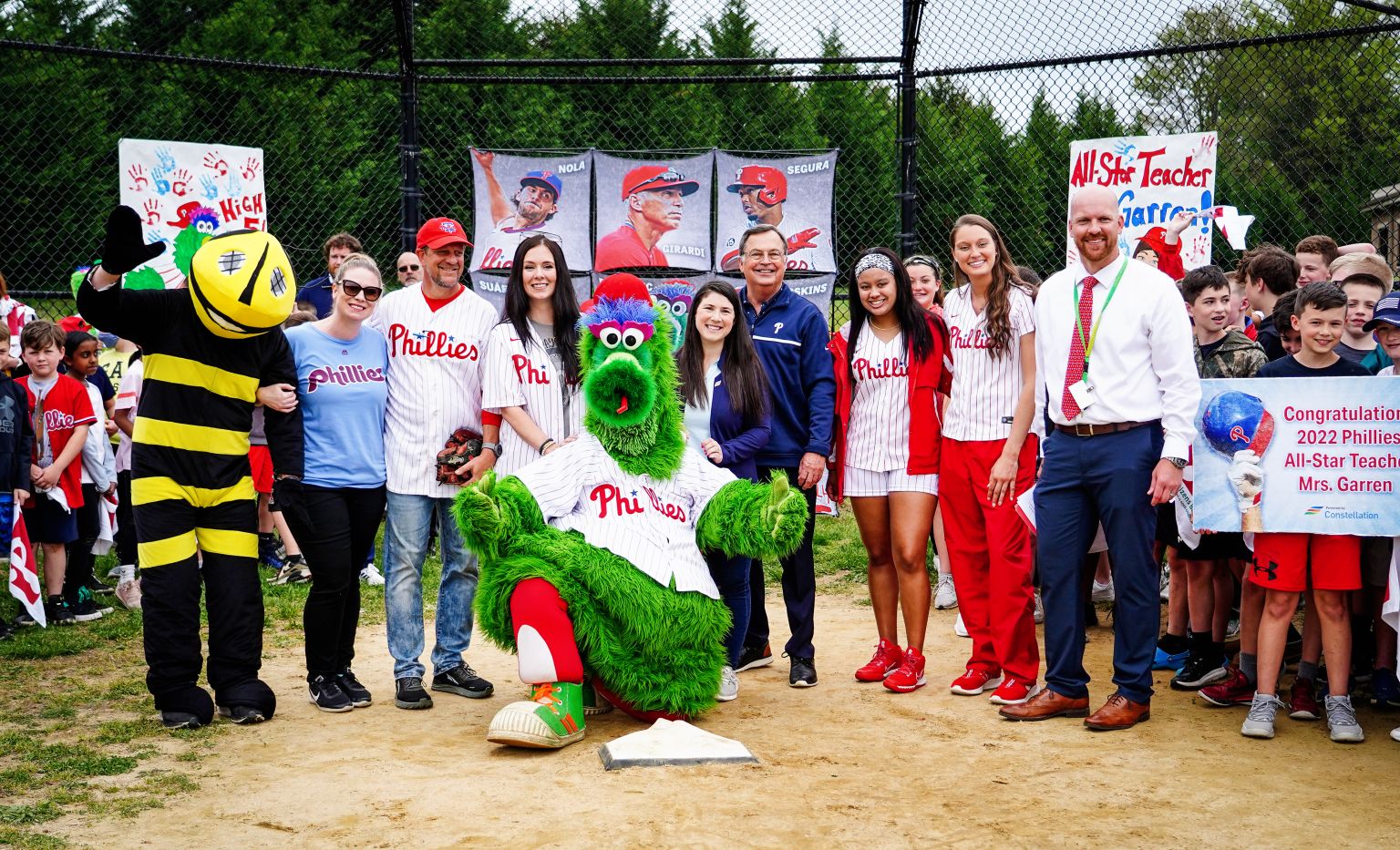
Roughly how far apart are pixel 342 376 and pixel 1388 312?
4086 mm

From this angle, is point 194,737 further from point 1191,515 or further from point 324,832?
point 1191,515

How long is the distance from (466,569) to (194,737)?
126 cm

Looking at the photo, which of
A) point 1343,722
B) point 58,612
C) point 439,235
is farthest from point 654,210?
point 1343,722

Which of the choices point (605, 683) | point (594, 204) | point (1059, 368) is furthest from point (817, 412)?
point (594, 204)

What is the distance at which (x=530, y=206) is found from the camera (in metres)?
8.41

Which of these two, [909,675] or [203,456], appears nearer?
[203,456]

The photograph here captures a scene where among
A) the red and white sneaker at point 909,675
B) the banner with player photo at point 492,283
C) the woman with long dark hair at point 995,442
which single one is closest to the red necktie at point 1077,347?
the woman with long dark hair at point 995,442

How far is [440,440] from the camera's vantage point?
523 cm

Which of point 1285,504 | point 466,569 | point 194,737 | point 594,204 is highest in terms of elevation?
point 594,204

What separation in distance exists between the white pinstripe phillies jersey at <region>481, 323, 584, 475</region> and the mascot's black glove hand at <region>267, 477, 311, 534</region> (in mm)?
807

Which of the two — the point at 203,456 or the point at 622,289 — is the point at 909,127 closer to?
the point at 622,289

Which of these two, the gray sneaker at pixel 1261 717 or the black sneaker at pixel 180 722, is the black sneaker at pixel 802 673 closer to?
the gray sneaker at pixel 1261 717

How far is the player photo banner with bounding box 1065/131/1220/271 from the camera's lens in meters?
7.29

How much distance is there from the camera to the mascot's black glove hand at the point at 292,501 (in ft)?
16.0
